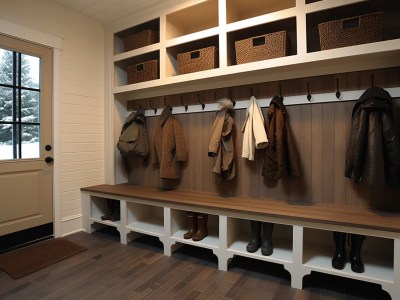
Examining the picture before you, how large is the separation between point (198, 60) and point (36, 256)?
7.51 feet

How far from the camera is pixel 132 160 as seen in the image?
317cm

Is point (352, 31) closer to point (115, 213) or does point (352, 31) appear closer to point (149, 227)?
point (149, 227)

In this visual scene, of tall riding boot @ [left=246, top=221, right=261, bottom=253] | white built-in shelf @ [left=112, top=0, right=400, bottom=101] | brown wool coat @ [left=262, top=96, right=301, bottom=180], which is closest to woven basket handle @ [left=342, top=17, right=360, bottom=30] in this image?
white built-in shelf @ [left=112, top=0, right=400, bottom=101]

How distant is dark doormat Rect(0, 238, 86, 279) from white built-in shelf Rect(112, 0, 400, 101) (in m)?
1.74

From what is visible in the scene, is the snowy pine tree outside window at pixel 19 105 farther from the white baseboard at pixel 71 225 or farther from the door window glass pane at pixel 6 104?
the white baseboard at pixel 71 225

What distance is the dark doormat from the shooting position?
78.5 inches

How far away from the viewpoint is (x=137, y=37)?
277 centimetres

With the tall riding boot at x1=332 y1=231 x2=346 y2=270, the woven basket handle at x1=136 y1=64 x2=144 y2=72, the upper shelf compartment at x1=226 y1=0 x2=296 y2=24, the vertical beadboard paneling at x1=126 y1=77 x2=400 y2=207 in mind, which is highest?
the upper shelf compartment at x1=226 y1=0 x2=296 y2=24

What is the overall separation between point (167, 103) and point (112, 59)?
87 cm

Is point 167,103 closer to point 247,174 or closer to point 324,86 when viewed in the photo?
point 247,174

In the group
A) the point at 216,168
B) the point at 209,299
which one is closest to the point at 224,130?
the point at 216,168

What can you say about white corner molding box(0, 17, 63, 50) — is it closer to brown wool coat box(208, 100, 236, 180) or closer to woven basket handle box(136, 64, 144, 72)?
woven basket handle box(136, 64, 144, 72)

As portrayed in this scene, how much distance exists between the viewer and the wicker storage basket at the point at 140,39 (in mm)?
2686

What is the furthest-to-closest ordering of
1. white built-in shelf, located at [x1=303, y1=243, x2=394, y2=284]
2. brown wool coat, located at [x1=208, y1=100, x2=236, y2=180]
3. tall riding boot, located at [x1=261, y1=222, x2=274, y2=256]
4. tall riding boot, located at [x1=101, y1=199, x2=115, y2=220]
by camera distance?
tall riding boot, located at [x1=101, y1=199, x2=115, y2=220] < brown wool coat, located at [x1=208, y1=100, x2=236, y2=180] < tall riding boot, located at [x1=261, y1=222, x2=274, y2=256] < white built-in shelf, located at [x1=303, y1=243, x2=394, y2=284]
